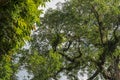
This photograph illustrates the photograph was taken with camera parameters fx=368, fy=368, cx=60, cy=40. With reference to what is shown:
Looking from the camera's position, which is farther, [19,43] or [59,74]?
[59,74]

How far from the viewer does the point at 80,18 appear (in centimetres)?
3453

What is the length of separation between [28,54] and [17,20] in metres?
→ 23.9

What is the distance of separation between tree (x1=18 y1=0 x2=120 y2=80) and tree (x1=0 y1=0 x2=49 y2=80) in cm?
1922

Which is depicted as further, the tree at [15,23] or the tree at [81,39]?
the tree at [81,39]

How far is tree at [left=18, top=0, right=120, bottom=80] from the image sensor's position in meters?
34.0

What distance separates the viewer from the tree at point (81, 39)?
112ft

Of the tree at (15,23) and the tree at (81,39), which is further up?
the tree at (81,39)

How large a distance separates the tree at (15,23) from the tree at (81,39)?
757 inches

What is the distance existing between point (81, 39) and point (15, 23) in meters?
23.2

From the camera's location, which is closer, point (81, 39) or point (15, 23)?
point (15, 23)

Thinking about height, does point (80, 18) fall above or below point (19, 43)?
above

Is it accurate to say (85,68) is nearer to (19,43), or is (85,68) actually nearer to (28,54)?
(28,54)

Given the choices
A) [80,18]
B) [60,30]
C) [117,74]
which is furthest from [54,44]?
[117,74]

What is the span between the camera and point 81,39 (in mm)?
36156
